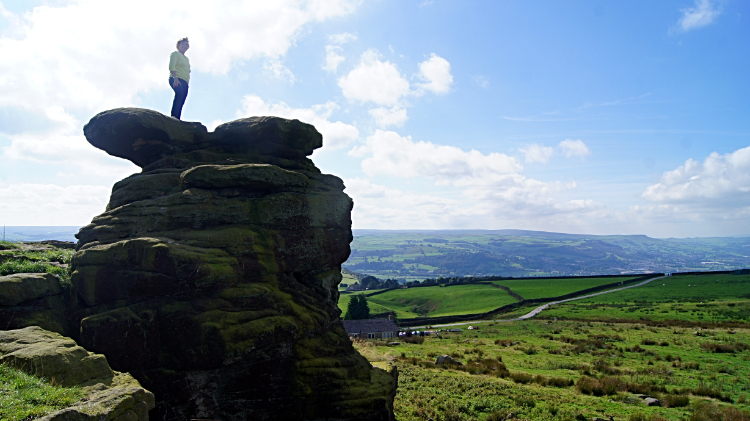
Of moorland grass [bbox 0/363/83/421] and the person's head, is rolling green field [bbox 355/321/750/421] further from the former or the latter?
the person's head

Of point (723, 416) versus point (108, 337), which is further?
point (723, 416)

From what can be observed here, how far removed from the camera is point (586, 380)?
3084 centimetres

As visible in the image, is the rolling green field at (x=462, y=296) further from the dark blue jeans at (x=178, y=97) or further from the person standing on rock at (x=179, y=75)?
the person standing on rock at (x=179, y=75)

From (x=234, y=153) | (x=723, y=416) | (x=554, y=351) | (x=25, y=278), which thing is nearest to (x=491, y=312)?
(x=554, y=351)

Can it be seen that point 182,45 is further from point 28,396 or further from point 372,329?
point 372,329

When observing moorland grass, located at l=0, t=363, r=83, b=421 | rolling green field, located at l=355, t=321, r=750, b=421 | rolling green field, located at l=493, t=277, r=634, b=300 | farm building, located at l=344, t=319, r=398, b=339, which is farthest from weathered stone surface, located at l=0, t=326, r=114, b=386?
rolling green field, located at l=493, t=277, r=634, b=300

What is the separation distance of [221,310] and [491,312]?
100 meters

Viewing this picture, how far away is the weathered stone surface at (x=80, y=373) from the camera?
10.2m

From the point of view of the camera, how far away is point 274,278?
18.3 meters

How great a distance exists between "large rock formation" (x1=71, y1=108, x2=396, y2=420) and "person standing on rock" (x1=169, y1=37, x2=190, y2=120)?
81.6 inches

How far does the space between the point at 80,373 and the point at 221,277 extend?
5.58 metres

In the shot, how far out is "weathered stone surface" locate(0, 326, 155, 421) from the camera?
33.5 feet

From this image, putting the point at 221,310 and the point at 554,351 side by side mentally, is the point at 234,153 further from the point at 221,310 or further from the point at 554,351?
the point at 554,351

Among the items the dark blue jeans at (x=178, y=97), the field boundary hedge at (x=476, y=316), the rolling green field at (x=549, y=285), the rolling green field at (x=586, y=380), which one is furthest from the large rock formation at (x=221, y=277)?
the rolling green field at (x=549, y=285)
